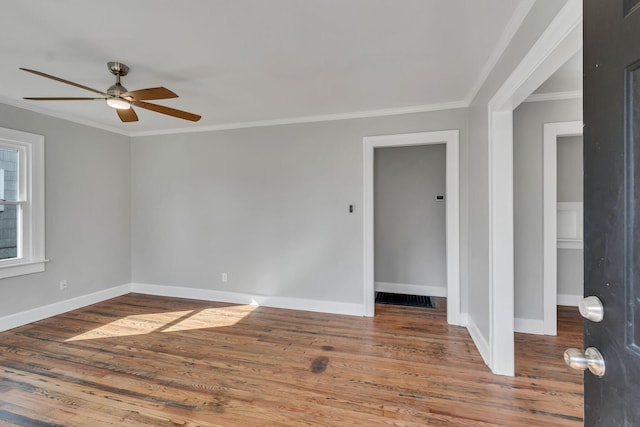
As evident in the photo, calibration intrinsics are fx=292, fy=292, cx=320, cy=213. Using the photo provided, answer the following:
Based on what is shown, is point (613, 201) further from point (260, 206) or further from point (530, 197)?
point (260, 206)

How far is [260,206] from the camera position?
3824mm

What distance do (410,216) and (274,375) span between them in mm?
3003

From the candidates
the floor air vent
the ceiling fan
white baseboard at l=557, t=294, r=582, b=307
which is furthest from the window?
white baseboard at l=557, t=294, r=582, b=307

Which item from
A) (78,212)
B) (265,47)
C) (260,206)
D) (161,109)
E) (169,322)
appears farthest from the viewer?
(260,206)

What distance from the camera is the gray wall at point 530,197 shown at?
2891mm

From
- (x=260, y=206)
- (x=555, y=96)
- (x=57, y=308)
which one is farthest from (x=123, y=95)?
(x=555, y=96)

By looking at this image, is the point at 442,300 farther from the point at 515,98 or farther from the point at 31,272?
the point at 31,272

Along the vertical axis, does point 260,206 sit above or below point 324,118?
below

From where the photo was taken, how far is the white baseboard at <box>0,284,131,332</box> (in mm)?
3076

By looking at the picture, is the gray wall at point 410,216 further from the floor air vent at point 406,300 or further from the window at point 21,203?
the window at point 21,203

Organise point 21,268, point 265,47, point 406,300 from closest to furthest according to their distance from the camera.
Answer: point 265,47 → point 21,268 → point 406,300

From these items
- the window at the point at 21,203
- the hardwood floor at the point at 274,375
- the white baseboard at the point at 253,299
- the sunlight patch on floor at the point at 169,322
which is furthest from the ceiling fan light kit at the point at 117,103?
the white baseboard at the point at 253,299

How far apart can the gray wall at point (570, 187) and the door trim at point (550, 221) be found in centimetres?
67

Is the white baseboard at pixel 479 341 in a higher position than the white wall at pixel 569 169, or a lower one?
lower
